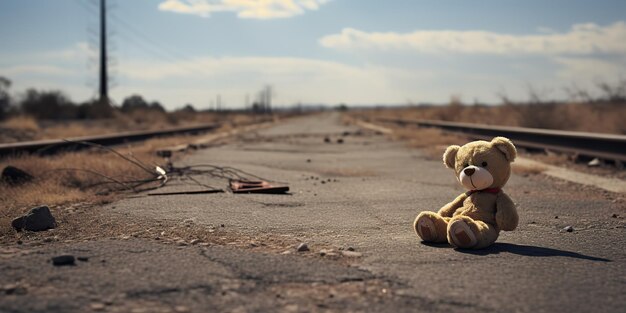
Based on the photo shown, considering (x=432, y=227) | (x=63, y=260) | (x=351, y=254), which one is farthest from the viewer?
(x=432, y=227)

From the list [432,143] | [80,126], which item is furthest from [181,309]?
[80,126]

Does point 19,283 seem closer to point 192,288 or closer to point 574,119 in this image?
point 192,288

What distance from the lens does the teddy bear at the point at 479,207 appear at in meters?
4.48

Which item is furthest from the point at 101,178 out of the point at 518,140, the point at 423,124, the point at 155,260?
the point at 423,124

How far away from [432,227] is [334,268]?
107cm

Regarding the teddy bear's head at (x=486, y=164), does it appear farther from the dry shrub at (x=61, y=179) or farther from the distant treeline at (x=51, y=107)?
the distant treeline at (x=51, y=107)

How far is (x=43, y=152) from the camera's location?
12398 millimetres

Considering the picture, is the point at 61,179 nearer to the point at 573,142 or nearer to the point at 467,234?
the point at 467,234

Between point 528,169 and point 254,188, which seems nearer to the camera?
point 254,188

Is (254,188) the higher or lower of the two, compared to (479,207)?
lower

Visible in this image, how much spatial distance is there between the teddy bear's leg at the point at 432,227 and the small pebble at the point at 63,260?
2.44 metres

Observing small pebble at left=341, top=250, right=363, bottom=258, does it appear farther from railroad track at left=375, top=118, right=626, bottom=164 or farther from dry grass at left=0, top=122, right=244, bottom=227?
railroad track at left=375, top=118, right=626, bottom=164

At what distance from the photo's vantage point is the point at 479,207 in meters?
4.77

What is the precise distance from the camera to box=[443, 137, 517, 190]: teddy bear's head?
4.73m
